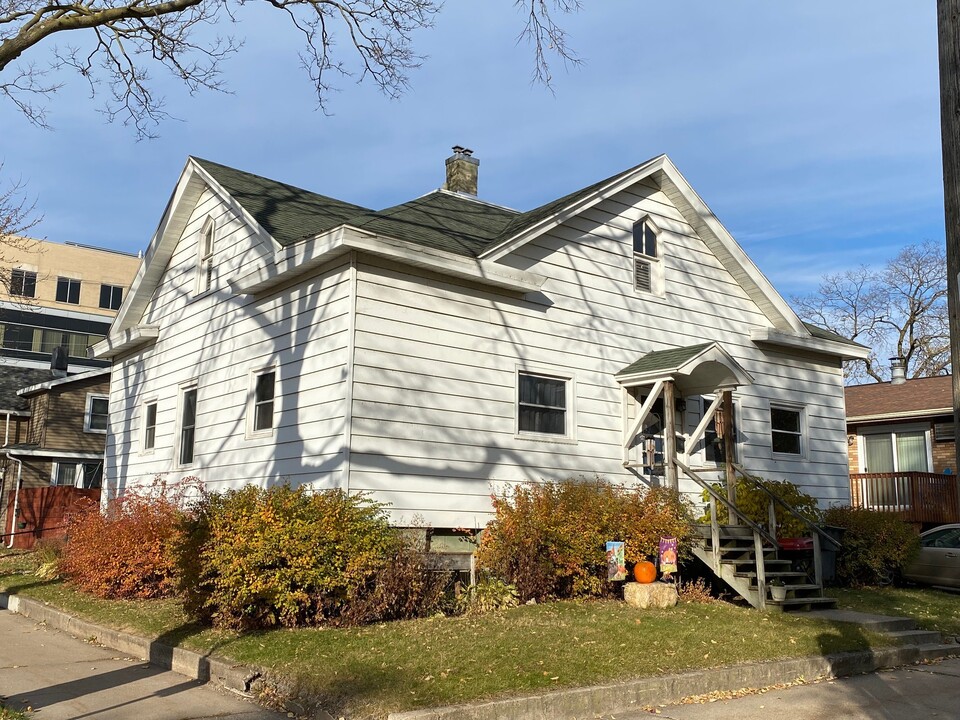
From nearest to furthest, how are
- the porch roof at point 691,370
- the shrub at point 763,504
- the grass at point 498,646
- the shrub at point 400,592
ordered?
1. the grass at point 498,646
2. the shrub at point 400,592
3. the porch roof at point 691,370
4. the shrub at point 763,504

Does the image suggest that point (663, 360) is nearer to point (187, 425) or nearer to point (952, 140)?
point (187, 425)

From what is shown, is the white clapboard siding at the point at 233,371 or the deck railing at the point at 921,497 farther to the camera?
the deck railing at the point at 921,497

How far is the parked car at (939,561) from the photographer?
16.6m

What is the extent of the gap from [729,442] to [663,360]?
2.08 meters

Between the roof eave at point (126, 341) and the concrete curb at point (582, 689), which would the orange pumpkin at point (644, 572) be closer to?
the concrete curb at point (582, 689)

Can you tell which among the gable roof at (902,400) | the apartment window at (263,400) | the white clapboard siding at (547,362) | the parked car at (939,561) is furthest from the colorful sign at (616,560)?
the gable roof at (902,400)

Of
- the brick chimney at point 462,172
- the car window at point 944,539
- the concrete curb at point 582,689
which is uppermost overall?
the brick chimney at point 462,172

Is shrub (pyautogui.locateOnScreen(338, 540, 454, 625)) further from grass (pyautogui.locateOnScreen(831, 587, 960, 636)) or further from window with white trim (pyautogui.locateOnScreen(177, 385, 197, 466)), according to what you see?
grass (pyautogui.locateOnScreen(831, 587, 960, 636))

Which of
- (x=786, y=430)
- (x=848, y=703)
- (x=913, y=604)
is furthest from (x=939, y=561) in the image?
(x=848, y=703)

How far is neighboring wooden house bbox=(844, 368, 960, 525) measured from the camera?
2328cm

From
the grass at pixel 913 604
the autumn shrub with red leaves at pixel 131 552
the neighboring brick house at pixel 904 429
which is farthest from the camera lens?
the neighboring brick house at pixel 904 429

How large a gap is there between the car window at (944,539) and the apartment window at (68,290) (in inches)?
2667

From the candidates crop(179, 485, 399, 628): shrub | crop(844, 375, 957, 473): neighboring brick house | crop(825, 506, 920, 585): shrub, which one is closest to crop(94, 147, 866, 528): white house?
crop(179, 485, 399, 628): shrub

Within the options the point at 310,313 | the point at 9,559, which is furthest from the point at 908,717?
the point at 9,559
